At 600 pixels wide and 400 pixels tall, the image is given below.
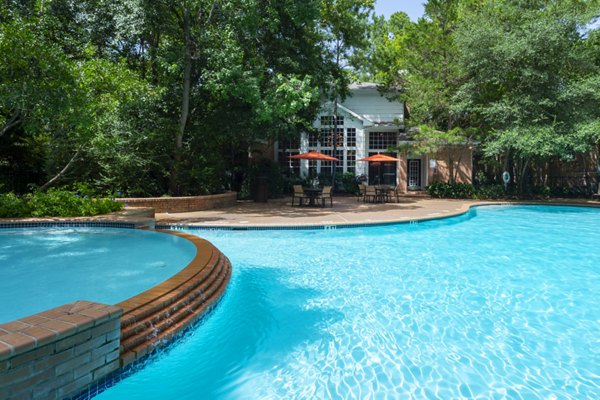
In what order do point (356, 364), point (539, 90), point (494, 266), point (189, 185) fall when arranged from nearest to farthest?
point (356, 364) → point (494, 266) → point (189, 185) → point (539, 90)

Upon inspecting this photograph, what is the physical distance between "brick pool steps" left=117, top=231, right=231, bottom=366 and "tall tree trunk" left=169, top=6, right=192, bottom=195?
8.54 meters

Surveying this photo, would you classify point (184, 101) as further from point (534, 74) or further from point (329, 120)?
point (534, 74)

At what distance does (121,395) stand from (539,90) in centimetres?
2055

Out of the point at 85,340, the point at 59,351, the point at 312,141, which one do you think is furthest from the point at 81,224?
the point at 312,141

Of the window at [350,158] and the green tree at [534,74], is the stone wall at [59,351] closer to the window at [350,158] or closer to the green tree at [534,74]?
the green tree at [534,74]

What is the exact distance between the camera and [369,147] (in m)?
23.2

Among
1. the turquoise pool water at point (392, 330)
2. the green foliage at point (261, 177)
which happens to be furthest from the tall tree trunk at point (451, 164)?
the turquoise pool water at point (392, 330)

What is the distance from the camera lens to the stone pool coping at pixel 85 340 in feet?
7.32

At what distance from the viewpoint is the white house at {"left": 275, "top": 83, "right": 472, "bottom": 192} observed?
22.7m

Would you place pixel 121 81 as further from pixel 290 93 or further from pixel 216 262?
pixel 216 262

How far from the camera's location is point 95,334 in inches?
107

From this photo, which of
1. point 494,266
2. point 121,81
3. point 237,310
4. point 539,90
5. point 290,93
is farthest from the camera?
point 539,90

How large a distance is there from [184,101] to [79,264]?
8406mm

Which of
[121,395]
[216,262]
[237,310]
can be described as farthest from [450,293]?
[121,395]
